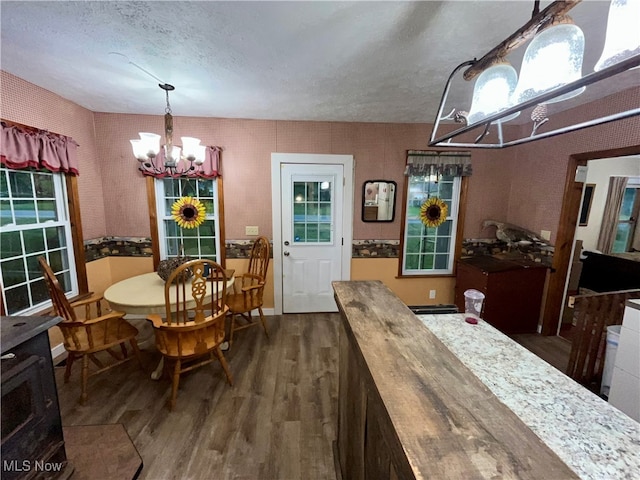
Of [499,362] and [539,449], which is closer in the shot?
[539,449]

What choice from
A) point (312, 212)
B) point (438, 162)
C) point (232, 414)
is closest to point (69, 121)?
point (312, 212)

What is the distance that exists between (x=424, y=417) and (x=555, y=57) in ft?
3.26

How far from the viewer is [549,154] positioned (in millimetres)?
2865

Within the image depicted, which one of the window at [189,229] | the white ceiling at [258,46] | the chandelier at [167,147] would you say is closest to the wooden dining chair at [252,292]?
the window at [189,229]

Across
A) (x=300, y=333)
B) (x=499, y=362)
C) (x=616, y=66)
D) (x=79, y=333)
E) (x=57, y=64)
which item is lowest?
(x=300, y=333)

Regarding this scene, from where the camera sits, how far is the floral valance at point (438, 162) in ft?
10.3

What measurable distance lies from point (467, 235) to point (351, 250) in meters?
1.47

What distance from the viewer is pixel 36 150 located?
7.09 feet

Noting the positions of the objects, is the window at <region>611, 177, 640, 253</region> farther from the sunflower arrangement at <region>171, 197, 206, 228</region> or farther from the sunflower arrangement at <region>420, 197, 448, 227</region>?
the sunflower arrangement at <region>171, 197, 206, 228</region>

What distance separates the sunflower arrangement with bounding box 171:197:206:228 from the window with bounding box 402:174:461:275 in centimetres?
243

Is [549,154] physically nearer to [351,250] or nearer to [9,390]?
[351,250]

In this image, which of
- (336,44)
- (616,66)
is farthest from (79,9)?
(616,66)

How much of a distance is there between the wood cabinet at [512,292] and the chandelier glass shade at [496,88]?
7.34 feet

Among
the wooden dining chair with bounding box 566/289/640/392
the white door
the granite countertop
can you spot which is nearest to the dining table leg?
the white door
